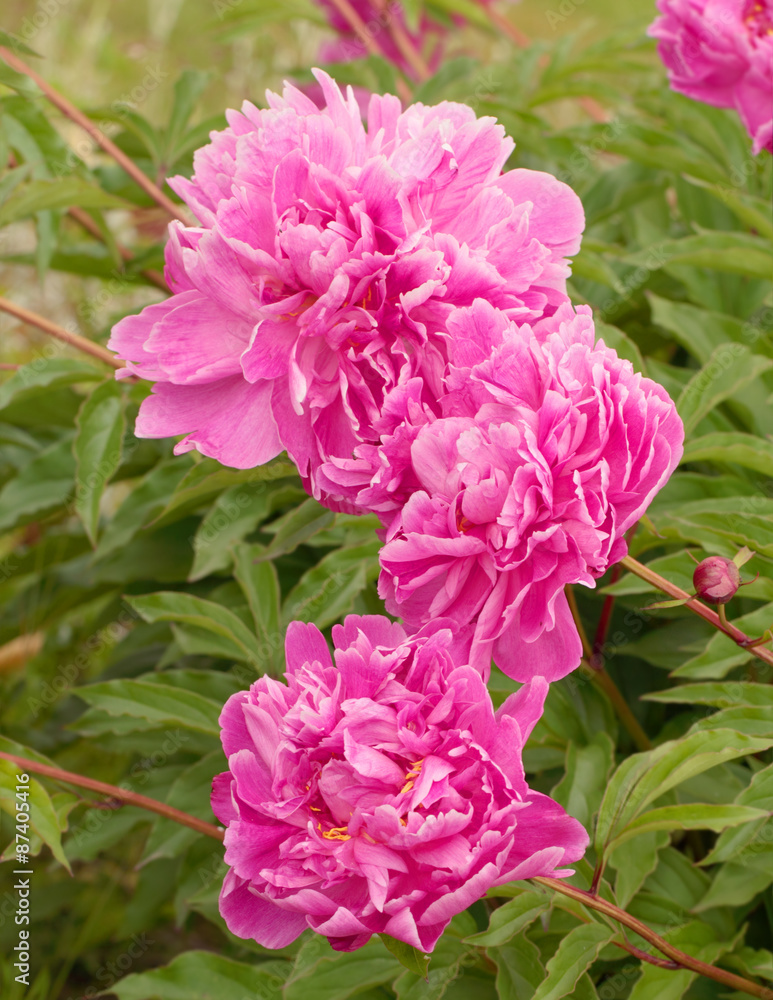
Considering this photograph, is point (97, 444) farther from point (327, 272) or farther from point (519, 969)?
point (519, 969)

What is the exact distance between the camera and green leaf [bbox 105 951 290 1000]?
0.95 m

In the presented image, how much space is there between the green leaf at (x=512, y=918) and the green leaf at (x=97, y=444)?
621mm

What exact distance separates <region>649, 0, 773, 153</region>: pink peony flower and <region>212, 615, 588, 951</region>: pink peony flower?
77 cm

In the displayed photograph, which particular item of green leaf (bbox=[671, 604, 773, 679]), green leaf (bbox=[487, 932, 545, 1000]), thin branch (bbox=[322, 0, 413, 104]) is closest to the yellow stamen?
green leaf (bbox=[487, 932, 545, 1000])

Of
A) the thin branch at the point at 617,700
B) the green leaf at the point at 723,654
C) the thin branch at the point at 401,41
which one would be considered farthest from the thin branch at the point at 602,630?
the thin branch at the point at 401,41

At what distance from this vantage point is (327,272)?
605 millimetres

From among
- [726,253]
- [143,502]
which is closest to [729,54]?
[726,253]

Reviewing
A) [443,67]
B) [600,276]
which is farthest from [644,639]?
[443,67]

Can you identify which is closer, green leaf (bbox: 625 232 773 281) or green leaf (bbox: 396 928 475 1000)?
green leaf (bbox: 396 928 475 1000)

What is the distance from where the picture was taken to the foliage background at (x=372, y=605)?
86 cm

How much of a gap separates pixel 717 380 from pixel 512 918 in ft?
1.97

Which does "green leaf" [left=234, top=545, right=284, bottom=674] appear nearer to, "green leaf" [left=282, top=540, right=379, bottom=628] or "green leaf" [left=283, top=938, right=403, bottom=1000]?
"green leaf" [left=282, top=540, right=379, bottom=628]

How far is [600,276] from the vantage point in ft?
3.67

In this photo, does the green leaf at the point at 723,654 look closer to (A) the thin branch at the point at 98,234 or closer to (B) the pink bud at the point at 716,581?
(B) the pink bud at the point at 716,581
